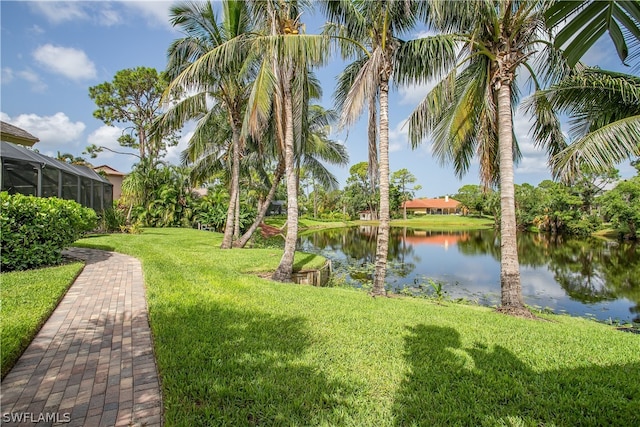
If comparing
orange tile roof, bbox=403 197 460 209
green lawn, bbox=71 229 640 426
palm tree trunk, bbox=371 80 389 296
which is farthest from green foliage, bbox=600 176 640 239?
orange tile roof, bbox=403 197 460 209

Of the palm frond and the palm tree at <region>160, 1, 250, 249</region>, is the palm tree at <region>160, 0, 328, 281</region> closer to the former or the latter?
the palm tree at <region>160, 1, 250, 249</region>

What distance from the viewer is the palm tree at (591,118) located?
5.28 meters

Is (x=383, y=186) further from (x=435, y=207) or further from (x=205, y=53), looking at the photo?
(x=435, y=207)

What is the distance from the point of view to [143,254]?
914cm

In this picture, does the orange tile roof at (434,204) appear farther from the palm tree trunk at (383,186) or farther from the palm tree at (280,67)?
the palm tree trunk at (383,186)

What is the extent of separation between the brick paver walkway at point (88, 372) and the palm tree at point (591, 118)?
6.90 metres

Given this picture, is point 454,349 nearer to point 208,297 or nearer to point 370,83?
point 208,297

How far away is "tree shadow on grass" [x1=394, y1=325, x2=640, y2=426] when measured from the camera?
2.37 meters

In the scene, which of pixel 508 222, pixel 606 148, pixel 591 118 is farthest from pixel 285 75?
pixel 591 118

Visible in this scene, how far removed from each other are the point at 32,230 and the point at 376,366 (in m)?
6.96

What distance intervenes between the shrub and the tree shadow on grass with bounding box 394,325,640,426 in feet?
23.5

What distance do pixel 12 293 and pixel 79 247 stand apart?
248 inches

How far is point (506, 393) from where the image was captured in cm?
269

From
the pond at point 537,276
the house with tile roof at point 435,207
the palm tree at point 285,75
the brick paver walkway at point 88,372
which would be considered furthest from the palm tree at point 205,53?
the house with tile roof at point 435,207
